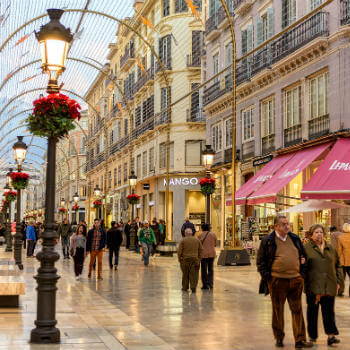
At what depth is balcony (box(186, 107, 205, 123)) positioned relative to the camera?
1757 inches

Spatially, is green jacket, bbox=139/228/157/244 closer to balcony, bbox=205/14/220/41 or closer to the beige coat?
the beige coat

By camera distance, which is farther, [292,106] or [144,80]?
[144,80]

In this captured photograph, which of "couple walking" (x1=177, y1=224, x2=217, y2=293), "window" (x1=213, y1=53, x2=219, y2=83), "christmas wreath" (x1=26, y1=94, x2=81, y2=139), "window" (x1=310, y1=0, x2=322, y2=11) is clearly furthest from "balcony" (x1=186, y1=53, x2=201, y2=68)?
"christmas wreath" (x1=26, y1=94, x2=81, y2=139)

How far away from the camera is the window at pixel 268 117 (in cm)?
2928

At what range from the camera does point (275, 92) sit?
28672mm

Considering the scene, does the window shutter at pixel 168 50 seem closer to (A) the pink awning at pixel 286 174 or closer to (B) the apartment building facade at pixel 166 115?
(B) the apartment building facade at pixel 166 115

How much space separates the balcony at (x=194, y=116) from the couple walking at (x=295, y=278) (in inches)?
1411

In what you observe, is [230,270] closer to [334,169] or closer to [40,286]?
[334,169]

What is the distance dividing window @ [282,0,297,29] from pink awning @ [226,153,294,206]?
5284mm

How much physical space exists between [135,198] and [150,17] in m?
18.2

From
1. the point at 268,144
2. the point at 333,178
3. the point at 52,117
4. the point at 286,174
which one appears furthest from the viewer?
the point at 268,144

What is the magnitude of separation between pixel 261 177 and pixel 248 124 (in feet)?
17.3

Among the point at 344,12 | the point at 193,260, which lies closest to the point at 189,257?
the point at 193,260

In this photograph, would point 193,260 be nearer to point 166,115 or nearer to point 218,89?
point 218,89
